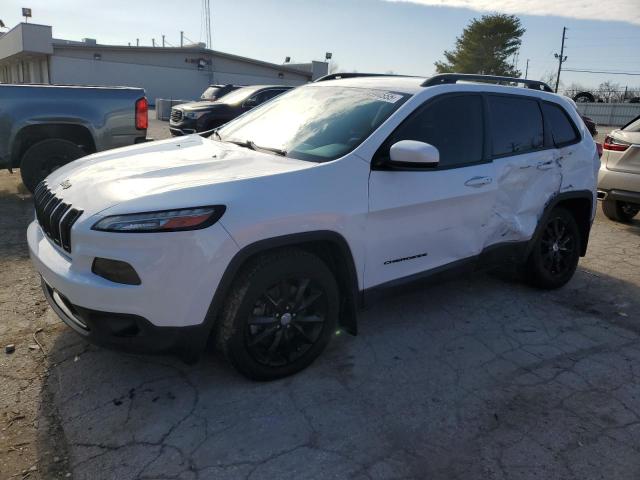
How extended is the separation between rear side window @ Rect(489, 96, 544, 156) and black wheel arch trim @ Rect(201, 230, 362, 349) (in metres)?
1.63

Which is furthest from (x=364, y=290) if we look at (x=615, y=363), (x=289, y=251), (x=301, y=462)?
(x=615, y=363)

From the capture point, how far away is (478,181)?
3.83m

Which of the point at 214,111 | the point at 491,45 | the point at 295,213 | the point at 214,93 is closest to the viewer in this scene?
the point at 295,213

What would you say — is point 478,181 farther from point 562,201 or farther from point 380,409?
point 380,409

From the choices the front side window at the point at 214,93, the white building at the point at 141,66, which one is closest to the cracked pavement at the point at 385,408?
the front side window at the point at 214,93

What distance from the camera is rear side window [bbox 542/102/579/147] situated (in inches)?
180

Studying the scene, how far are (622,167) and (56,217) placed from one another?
6.85 metres

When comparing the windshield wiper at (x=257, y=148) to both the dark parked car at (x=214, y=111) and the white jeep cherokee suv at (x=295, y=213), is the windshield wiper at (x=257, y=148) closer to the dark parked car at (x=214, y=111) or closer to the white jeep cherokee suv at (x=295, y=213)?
the white jeep cherokee suv at (x=295, y=213)

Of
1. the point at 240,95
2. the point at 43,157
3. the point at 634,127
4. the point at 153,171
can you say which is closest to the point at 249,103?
the point at 240,95

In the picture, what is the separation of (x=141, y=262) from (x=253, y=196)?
64cm

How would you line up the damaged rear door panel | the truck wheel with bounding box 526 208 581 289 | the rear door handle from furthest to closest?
1. the truck wheel with bounding box 526 208 581 289
2. the rear door handle
3. the damaged rear door panel

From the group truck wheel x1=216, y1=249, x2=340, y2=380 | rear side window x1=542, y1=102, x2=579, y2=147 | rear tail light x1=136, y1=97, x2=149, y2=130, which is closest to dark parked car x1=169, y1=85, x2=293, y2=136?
rear tail light x1=136, y1=97, x2=149, y2=130

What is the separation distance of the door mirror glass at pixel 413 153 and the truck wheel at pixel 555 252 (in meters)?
1.89

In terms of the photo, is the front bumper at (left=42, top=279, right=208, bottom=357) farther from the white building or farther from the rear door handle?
the white building
